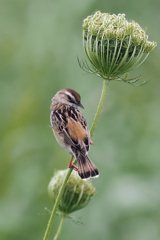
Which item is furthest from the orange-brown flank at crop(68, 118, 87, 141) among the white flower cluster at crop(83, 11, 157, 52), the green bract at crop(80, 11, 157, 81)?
the white flower cluster at crop(83, 11, 157, 52)

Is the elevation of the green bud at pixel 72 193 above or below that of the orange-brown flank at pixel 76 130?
below

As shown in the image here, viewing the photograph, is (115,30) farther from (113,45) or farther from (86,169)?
(86,169)

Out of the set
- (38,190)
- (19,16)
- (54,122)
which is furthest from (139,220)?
(19,16)

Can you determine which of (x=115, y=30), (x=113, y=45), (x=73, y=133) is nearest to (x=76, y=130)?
(x=73, y=133)

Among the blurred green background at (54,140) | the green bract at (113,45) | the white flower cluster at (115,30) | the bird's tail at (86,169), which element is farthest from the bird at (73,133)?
the blurred green background at (54,140)

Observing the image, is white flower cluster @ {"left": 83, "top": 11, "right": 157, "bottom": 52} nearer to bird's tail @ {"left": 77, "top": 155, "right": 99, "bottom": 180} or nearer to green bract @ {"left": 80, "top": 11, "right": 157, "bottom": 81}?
green bract @ {"left": 80, "top": 11, "right": 157, "bottom": 81}

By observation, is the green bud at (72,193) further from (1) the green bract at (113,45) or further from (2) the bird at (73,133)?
(1) the green bract at (113,45)
